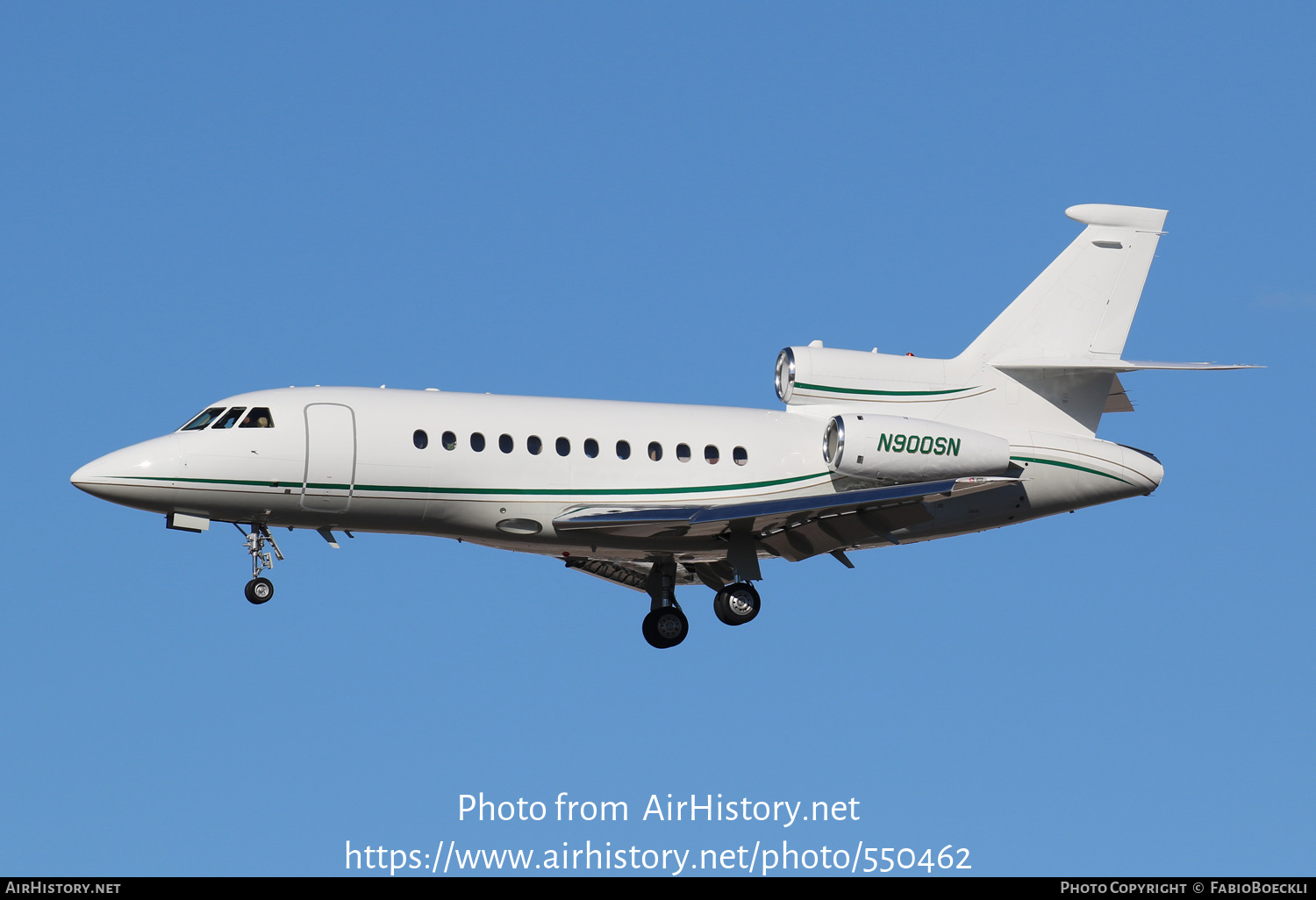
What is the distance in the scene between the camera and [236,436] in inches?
1097

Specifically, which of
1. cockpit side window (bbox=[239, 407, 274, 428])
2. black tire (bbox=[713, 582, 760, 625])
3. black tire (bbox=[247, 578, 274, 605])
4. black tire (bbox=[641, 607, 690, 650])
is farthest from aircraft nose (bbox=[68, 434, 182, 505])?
black tire (bbox=[713, 582, 760, 625])

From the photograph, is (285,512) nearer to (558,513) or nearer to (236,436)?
(236,436)

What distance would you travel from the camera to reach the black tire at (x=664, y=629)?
30.5 metres

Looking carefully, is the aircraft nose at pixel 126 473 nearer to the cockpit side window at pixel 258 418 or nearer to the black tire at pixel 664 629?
the cockpit side window at pixel 258 418

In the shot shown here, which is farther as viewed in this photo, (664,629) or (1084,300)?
(1084,300)

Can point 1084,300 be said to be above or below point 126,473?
above

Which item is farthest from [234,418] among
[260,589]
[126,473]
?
[260,589]

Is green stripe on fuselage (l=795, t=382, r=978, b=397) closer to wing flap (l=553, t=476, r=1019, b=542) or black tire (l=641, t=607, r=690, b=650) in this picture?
wing flap (l=553, t=476, r=1019, b=542)

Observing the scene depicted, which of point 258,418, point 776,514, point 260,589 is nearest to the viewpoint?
point 258,418

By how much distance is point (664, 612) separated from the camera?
30.7m

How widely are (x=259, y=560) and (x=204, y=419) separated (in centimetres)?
243

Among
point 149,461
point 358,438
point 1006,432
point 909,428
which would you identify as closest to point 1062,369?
point 1006,432

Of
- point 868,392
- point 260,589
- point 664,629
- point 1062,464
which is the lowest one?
point 260,589

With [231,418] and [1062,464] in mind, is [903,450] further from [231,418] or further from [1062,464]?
[231,418]
